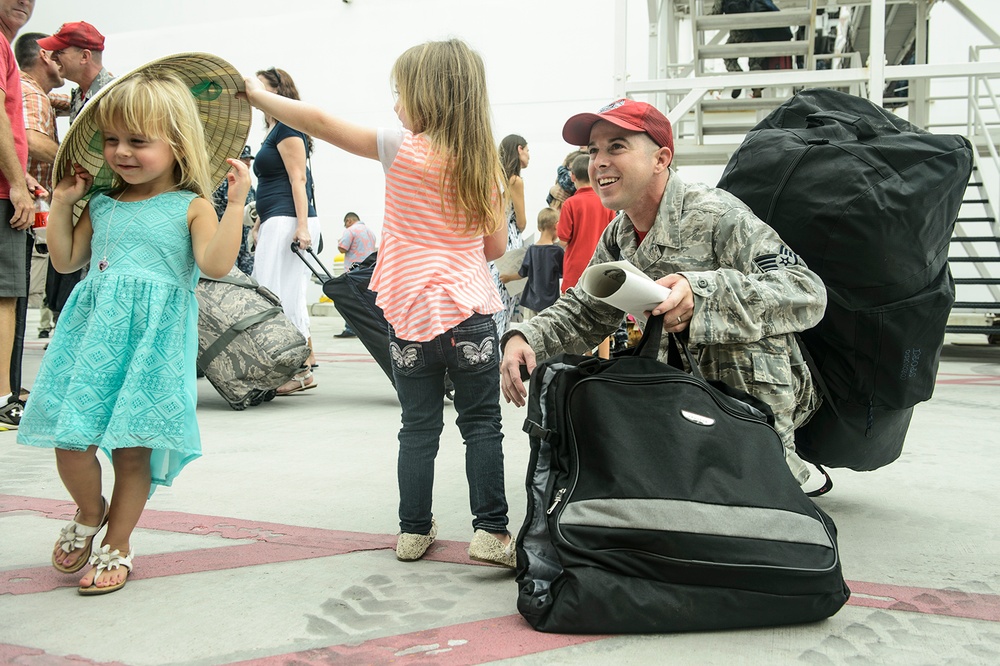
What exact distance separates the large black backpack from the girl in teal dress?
4.94 feet

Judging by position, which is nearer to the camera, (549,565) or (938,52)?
(549,565)

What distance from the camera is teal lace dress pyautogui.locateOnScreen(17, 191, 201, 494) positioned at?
2.20 metres

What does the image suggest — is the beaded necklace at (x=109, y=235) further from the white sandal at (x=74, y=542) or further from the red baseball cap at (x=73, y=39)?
the red baseball cap at (x=73, y=39)

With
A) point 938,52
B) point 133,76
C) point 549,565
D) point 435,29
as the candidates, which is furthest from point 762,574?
point 435,29

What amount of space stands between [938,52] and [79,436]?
40.9 feet

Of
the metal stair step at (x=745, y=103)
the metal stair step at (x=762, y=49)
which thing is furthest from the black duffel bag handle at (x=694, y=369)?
the metal stair step at (x=745, y=103)

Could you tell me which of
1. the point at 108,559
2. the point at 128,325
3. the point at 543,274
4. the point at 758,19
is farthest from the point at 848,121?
the point at 758,19

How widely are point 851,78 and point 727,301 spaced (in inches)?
222

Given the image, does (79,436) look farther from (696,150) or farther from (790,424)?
(696,150)

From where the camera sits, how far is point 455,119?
2.53 metres

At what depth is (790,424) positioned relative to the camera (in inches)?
94.8

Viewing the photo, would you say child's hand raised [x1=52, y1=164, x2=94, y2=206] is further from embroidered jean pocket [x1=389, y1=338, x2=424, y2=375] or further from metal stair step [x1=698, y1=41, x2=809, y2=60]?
metal stair step [x1=698, y1=41, x2=809, y2=60]

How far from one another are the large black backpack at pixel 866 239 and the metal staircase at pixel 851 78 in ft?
15.9

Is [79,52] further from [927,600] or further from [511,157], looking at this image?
[927,600]
